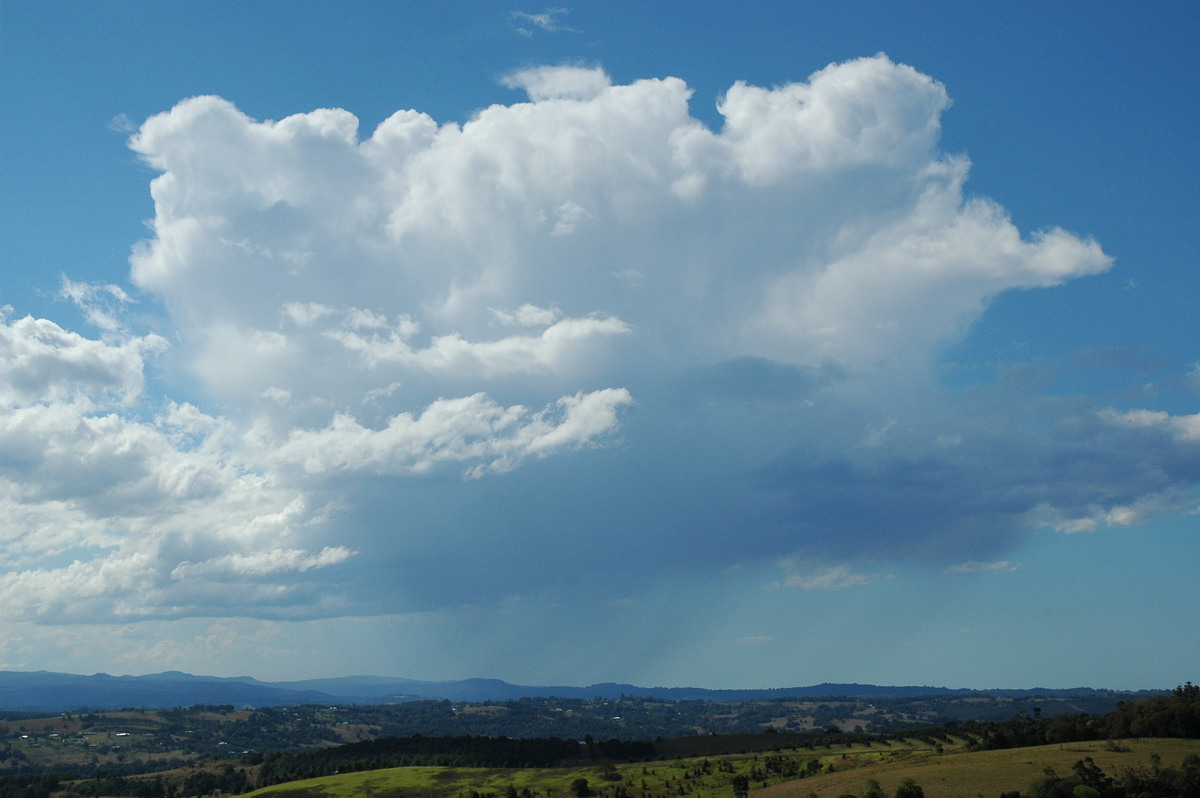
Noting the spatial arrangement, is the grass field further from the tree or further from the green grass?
the tree

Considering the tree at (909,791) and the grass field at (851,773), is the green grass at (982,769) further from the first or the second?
the tree at (909,791)

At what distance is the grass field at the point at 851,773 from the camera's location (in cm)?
13362

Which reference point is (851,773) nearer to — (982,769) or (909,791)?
(982,769)

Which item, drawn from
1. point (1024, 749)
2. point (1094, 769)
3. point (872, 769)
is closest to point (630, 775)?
point (872, 769)

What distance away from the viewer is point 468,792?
628 ft

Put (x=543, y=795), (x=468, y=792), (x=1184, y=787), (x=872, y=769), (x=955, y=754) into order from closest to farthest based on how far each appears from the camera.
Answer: (x=1184, y=787)
(x=872, y=769)
(x=955, y=754)
(x=543, y=795)
(x=468, y=792)

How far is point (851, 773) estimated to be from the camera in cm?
15488

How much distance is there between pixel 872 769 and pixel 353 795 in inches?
4520

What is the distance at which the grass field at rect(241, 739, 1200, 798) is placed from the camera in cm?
13362

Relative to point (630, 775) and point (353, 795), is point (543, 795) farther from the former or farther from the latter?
point (353, 795)

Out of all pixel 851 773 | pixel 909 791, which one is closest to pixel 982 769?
pixel 909 791

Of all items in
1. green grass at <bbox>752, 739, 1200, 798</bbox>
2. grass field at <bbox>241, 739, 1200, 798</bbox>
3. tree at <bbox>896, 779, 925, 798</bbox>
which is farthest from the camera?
grass field at <bbox>241, 739, 1200, 798</bbox>

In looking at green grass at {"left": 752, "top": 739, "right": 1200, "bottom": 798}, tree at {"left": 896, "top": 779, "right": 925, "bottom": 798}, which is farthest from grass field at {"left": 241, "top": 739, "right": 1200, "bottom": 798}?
tree at {"left": 896, "top": 779, "right": 925, "bottom": 798}

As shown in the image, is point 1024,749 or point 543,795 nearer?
point 1024,749
